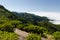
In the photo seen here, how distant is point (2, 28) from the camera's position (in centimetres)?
3459

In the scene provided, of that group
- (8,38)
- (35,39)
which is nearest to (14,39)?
(8,38)

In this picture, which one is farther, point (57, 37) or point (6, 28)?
point (6, 28)

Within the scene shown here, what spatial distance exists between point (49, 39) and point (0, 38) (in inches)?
403

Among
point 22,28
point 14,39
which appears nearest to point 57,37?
point 14,39

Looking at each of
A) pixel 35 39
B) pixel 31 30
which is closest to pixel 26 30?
pixel 31 30

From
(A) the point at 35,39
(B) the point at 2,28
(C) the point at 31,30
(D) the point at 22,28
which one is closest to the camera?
(A) the point at 35,39

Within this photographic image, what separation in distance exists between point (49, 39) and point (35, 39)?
6708 millimetres

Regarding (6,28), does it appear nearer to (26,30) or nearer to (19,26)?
(26,30)

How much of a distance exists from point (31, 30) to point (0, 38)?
1232 centimetres

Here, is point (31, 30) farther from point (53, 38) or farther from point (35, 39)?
point (35, 39)

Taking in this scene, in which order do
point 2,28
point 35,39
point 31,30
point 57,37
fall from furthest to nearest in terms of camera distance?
point 31,30 < point 2,28 < point 57,37 < point 35,39

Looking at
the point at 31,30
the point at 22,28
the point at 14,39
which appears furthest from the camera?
the point at 22,28

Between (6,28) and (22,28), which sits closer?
(6,28)

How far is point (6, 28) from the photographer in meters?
34.9
